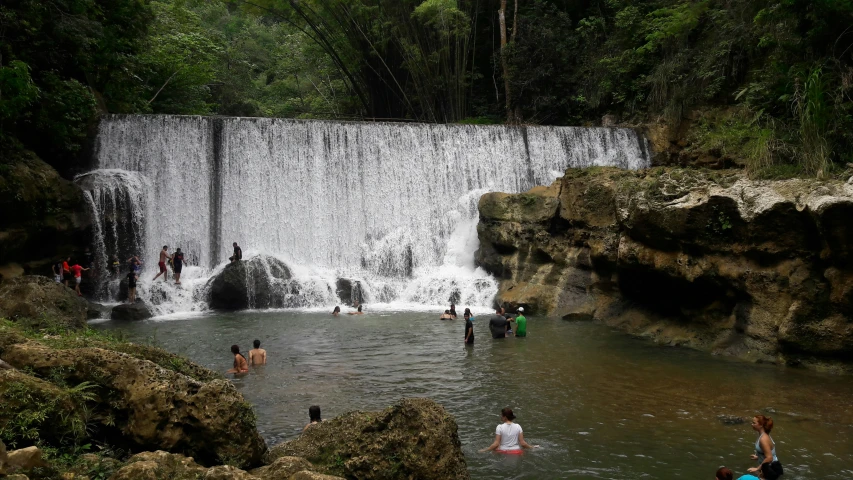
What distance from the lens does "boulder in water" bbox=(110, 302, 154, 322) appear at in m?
17.5

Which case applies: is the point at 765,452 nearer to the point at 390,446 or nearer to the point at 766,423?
the point at 766,423

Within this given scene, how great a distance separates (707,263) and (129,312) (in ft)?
46.5

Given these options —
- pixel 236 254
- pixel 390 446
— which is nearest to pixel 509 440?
pixel 390 446

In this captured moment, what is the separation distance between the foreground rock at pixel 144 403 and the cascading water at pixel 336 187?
14.9 m

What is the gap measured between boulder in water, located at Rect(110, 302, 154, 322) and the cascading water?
369 cm

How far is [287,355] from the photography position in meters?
13.6

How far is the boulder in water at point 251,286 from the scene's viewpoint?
776 inches

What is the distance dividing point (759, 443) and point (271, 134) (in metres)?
19.8

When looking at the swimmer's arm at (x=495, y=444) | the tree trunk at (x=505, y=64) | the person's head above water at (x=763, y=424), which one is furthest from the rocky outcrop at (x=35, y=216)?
the tree trunk at (x=505, y=64)

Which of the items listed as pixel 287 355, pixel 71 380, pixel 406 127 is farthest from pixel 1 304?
pixel 406 127

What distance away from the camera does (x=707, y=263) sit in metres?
13.8

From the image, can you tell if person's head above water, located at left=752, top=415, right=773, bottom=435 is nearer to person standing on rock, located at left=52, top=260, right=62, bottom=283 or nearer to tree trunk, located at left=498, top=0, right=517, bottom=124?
person standing on rock, located at left=52, top=260, right=62, bottom=283

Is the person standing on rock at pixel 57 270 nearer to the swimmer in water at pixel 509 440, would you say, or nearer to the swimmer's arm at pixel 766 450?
the swimmer in water at pixel 509 440

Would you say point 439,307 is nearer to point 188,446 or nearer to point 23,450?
point 188,446
